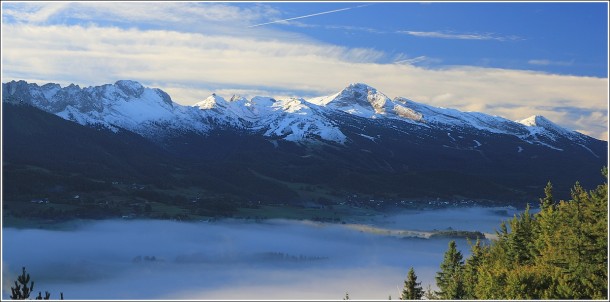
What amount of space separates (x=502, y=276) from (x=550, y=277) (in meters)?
6.65

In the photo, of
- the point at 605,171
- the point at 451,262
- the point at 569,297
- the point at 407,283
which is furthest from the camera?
the point at 451,262

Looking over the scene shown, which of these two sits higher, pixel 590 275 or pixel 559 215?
pixel 559 215

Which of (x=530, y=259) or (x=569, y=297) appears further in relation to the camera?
(x=530, y=259)

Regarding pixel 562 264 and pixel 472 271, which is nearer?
pixel 562 264

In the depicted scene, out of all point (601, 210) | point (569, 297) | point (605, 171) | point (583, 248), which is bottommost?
point (569, 297)

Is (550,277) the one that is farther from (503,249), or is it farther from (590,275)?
(503,249)

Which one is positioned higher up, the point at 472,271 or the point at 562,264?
the point at 472,271

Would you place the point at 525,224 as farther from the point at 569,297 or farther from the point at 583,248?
the point at 569,297

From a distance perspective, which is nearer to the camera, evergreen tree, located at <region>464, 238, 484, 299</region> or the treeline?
the treeline

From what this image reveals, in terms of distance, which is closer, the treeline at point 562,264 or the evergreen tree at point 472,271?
the treeline at point 562,264

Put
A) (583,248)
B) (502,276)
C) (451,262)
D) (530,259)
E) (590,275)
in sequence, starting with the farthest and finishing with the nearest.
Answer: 1. (451,262)
2. (530,259)
3. (502,276)
4. (583,248)
5. (590,275)

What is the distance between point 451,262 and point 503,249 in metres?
14.6

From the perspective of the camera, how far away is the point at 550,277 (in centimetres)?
6262

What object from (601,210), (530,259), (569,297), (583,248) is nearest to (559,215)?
(530,259)
